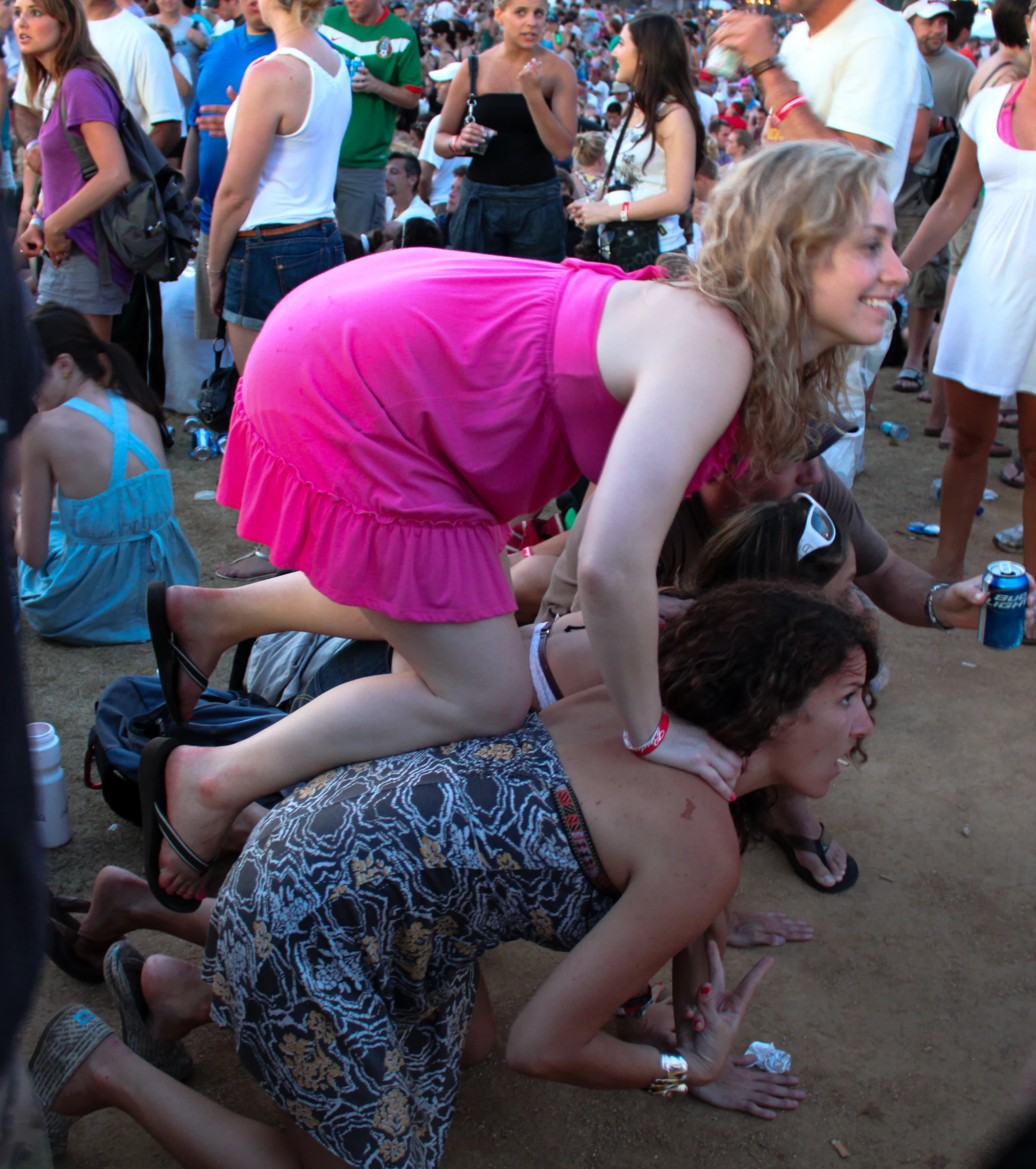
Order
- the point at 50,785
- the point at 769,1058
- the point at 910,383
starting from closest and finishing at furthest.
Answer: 1. the point at 769,1058
2. the point at 50,785
3. the point at 910,383

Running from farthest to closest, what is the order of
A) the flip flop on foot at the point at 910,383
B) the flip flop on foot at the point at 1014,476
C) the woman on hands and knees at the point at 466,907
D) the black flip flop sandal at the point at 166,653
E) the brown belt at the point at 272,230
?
the flip flop on foot at the point at 910,383 → the flip flop on foot at the point at 1014,476 → the brown belt at the point at 272,230 → the black flip flop sandal at the point at 166,653 → the woman on hands and knees at the point at 466,907

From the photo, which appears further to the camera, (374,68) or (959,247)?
(374,68)

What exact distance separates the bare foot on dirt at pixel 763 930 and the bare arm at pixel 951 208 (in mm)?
2291

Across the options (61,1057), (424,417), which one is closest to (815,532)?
(424,417)

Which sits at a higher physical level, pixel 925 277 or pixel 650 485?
pixel 650 485

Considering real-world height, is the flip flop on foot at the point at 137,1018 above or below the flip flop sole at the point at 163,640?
below

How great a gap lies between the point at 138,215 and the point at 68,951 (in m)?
3.10

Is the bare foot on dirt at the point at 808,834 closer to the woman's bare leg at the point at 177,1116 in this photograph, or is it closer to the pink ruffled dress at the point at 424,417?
the pink ruffled dress at the point at 424,417

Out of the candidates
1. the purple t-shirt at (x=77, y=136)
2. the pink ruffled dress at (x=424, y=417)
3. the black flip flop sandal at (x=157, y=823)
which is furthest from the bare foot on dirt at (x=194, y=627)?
the purple t-shirt at (x=77, y=136)

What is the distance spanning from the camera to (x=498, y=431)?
68.1 inches

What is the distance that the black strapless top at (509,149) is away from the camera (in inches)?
Answer: 195

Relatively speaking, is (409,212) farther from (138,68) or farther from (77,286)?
(77,286)

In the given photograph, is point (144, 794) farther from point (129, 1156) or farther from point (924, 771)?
point (924, 771)

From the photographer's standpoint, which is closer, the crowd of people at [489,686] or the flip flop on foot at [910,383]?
the crowd of people at [489,686]
